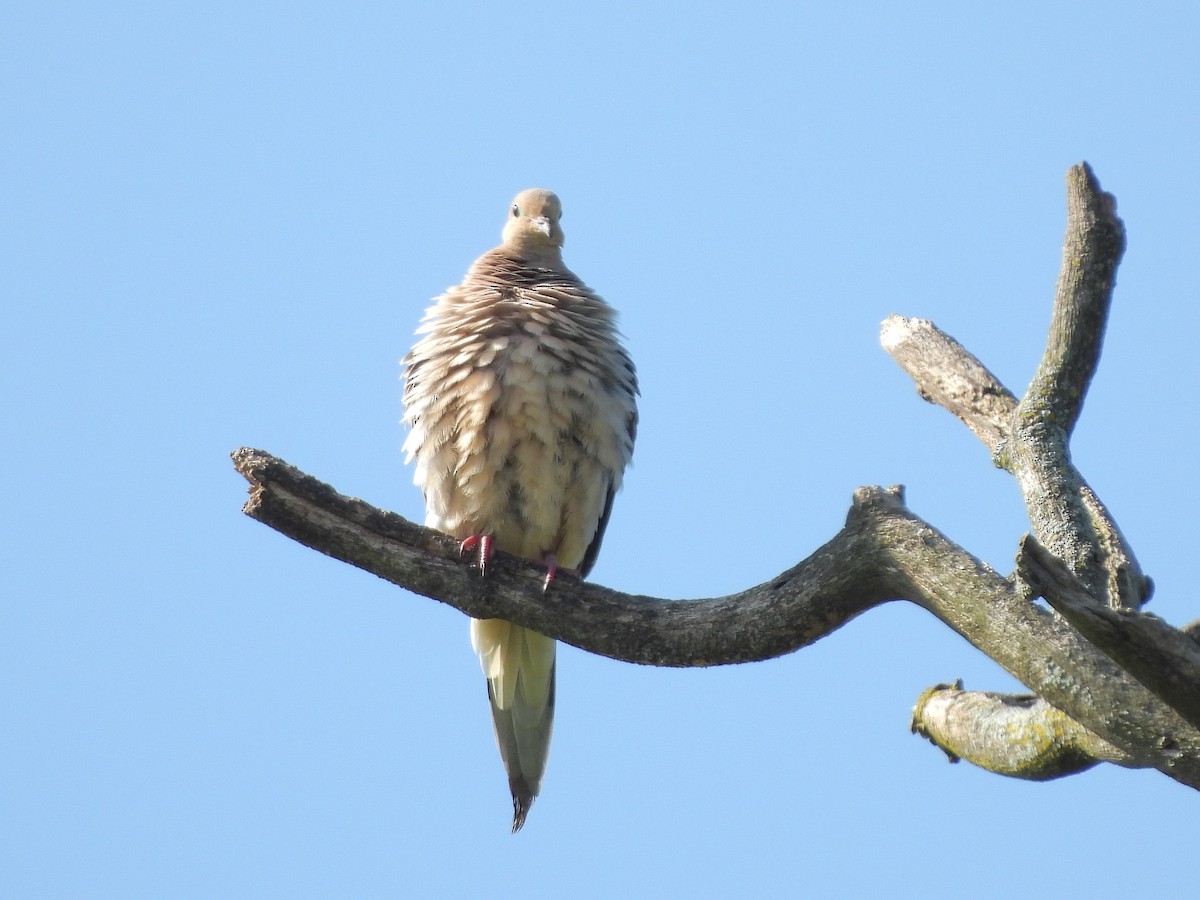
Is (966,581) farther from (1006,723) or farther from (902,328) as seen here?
(902,328)

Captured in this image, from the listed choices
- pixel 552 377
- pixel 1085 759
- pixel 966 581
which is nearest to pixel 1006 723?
pixel 1085 759

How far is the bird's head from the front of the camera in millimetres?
6684

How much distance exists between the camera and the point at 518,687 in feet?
20.4

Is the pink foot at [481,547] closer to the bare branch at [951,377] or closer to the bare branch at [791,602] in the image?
the bare branch at [791,602]

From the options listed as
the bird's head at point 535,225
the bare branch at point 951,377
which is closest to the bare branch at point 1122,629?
the bare branch at point 951,377

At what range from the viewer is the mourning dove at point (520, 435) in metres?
5.54

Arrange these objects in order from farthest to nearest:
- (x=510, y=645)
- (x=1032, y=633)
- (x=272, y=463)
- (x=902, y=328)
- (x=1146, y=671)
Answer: (x=510, y=645)
(x=902, y=328)
(x=272, y=463)
(x=1032, y=633)
(x=1146, y=671)

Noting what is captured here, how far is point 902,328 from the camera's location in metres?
5.70

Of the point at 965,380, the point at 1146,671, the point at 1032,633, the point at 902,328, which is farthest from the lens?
the point at 902,328

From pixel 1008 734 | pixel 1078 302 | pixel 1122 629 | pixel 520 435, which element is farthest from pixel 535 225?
pixel 1122 629

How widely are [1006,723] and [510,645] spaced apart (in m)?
2.61

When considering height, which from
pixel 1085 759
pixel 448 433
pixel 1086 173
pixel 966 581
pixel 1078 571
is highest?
pixel 1086 173

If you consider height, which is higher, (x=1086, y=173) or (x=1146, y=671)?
(x=1086, y=173)

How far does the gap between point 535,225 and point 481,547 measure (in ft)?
7.54
